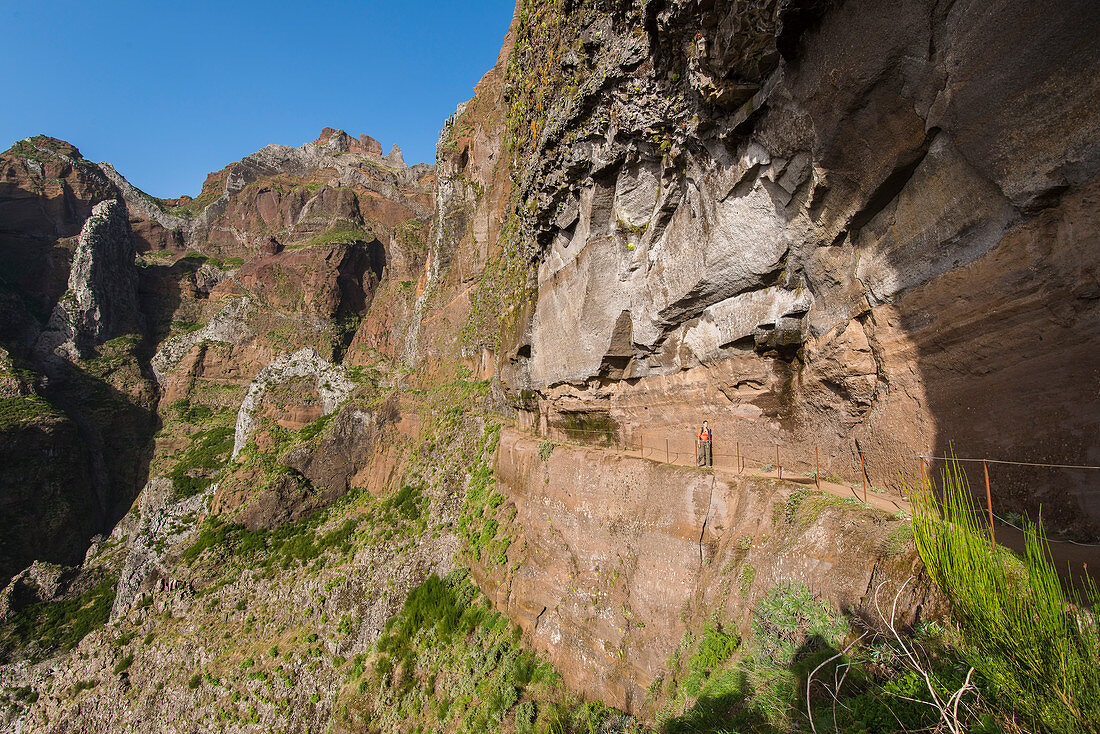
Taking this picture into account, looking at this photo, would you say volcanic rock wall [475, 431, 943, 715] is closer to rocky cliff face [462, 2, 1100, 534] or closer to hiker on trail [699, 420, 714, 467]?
hiker on trail [699, 420, 714, 467]

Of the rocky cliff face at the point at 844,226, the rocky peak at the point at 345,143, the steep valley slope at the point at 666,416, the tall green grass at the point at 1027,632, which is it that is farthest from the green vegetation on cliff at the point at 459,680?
the rocky peak at the point at 345,143

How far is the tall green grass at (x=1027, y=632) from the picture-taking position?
2293 mm

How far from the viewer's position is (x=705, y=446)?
843 centimetres

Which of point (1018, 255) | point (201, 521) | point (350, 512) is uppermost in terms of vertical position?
point (1018, 255)

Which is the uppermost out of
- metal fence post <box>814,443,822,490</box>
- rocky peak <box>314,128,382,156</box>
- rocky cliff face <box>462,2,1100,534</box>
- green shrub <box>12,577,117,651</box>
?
rocky peak <box>314,128,382,156</box>

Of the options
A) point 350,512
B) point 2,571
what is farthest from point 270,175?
point 350,512

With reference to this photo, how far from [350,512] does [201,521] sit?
10585mm

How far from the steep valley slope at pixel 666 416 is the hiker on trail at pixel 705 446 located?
11.2 inches

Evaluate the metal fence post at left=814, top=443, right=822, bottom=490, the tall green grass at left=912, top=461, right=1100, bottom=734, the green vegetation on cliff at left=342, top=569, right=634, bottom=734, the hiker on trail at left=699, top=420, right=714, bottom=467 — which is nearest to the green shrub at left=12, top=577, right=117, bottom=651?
the green vegetation on cliff at left=342, top=569, right=634, bottom=734

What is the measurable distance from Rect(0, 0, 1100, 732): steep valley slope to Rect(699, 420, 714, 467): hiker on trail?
11.2 inches

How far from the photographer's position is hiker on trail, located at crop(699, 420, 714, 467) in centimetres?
841

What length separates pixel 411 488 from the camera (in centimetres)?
2086

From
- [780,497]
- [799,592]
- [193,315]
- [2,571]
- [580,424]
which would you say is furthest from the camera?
[193,315]

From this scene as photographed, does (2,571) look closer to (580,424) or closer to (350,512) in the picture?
(350,512)
